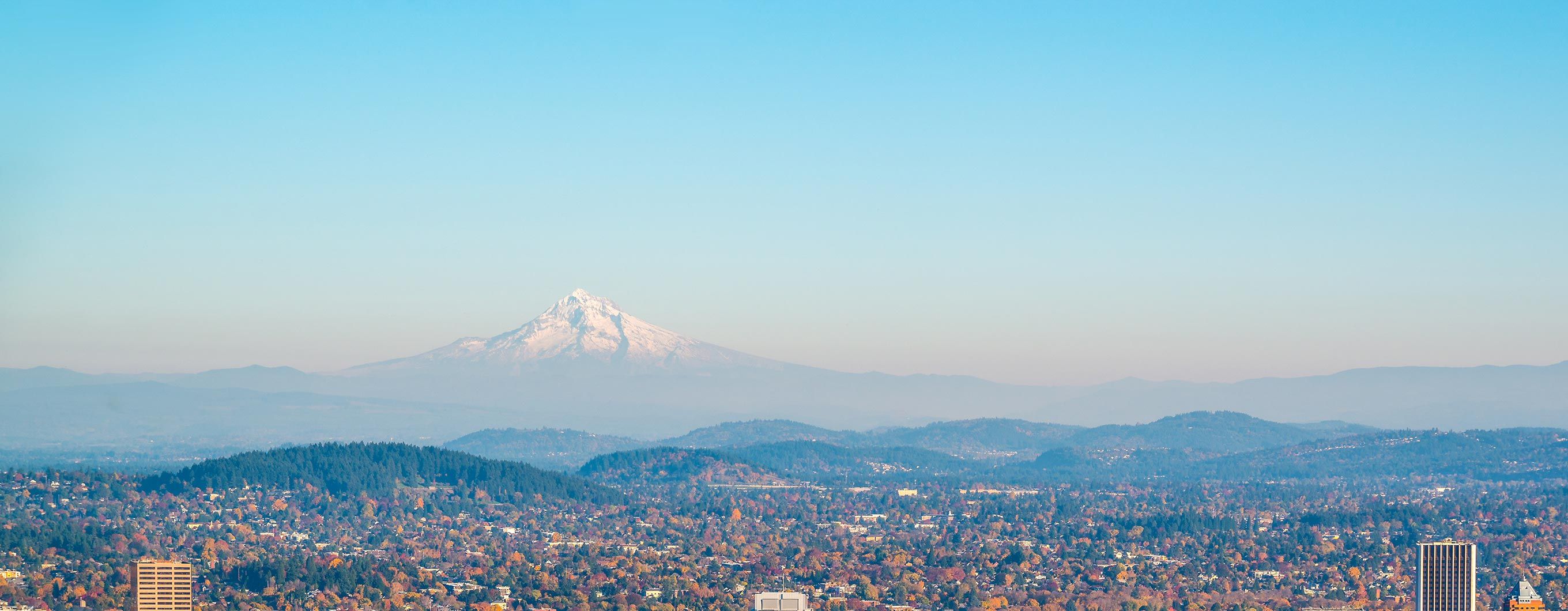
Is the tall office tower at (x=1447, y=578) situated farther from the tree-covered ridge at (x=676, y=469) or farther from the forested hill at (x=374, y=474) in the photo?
the tree-covered ridge at (x=676, y=469)

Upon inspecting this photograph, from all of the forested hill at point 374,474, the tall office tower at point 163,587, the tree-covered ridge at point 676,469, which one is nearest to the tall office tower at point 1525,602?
the tall office tower at point 163,587

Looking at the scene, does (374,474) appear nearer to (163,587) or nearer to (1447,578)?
(163,587)

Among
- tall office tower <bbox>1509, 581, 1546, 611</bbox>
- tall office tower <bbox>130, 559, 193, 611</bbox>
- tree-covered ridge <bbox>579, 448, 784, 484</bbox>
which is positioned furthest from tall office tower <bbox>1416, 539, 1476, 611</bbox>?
tree-covered ridge <bbox>579, 448, 784, 484</bbox>

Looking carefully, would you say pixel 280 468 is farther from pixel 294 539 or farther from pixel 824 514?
pixel 824 514

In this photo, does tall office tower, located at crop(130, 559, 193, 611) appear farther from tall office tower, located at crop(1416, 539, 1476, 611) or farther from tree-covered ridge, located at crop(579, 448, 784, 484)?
tree-covered ridge, located at crop(579, 448, 784, 484)

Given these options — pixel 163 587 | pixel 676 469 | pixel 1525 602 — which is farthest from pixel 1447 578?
pixel 676 469

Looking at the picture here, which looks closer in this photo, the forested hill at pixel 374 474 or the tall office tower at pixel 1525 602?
the tall office tower at pixel 1525 602
